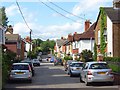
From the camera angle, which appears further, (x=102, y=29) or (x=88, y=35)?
(x=88, y=35)

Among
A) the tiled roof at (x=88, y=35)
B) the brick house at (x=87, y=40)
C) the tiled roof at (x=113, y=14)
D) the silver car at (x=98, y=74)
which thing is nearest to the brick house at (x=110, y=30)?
the tiled roof at (x=113, y=14)

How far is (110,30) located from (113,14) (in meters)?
2.22

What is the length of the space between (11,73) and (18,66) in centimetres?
96

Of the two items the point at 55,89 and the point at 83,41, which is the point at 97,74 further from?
the point at 83,41

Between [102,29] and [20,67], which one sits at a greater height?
[102,29]

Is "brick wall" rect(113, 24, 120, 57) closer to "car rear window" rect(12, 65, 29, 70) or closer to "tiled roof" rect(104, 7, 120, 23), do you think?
"tiled roof" rect(104, 7, 120, 23)

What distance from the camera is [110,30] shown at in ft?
152

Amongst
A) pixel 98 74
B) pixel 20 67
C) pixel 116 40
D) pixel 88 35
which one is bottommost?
pixel 98 74

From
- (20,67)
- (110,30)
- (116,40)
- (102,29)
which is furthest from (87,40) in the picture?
(20,67)

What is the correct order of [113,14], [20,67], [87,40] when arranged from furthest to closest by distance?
[87,40], [113,14], [20,67]

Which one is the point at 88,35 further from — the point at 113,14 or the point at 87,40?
the point at 113,14

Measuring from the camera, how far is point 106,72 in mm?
22578

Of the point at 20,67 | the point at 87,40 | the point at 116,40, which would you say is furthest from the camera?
the point at 87,40

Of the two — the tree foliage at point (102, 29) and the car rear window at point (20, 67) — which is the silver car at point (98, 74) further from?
the tree foliage at point (102, 29)
